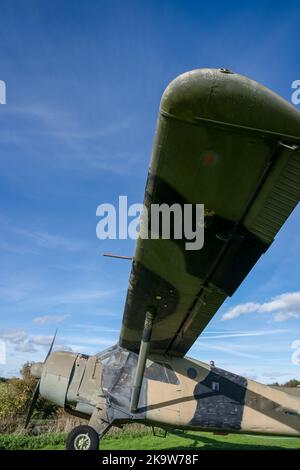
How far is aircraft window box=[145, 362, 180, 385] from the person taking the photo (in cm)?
828

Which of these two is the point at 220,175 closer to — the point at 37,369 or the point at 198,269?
the point at 198,269

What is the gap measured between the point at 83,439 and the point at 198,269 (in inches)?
159

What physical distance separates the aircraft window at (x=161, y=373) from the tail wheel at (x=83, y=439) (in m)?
1.78

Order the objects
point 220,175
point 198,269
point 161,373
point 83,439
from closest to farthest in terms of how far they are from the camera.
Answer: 1. point 220,175
2. point 198,269
3. point 83,439
4. point 161,373

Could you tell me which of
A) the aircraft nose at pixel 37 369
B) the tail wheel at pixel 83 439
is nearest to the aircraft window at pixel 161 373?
the tail wheel at pixel 83 439

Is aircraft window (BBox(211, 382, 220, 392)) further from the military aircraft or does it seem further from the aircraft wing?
the aircraft wing

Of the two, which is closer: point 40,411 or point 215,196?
point 215,196

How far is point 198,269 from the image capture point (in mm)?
5633

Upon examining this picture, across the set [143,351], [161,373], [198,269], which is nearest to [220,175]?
[198,269]

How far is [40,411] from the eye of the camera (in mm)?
16297
